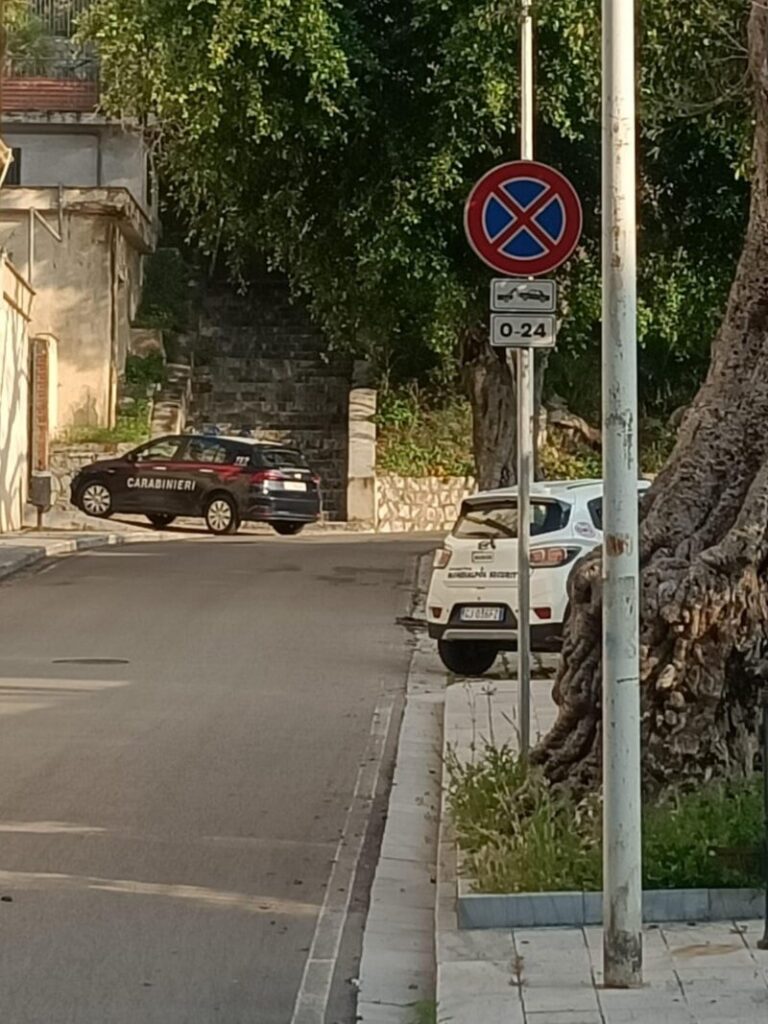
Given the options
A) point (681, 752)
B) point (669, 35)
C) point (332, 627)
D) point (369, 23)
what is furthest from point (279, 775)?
point (369, 23)

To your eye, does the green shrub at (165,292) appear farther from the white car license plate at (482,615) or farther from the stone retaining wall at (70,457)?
the white car license plate at (482,615)

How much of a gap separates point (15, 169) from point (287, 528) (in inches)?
500

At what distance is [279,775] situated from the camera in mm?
11328

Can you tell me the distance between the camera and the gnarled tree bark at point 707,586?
8.19 m

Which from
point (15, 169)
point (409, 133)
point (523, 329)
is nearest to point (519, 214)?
point (523, 329)

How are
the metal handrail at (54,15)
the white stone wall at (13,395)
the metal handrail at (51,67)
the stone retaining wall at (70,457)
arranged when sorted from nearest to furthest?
the white stone wall at (13,395) < the stone retaining wall at (70,457) < the metal handrail at (51,67) < the metal handrail at (54,15)

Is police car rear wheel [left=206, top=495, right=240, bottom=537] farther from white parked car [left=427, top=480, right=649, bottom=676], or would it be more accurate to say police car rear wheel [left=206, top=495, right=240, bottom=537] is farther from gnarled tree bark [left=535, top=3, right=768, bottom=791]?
gnarled tree bark [left=535, top=3, right=768, bottom=791]

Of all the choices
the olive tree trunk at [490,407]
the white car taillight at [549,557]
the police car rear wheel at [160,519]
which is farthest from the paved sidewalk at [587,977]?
the police car rear wheel at [160,519]

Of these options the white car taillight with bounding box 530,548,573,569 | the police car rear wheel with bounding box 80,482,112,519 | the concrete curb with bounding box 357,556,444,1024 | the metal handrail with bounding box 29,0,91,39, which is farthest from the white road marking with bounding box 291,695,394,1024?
the metal handrail with bounding box 29,0,91,39

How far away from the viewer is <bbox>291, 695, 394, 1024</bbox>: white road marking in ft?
22.8

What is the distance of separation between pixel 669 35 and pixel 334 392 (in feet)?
72.1

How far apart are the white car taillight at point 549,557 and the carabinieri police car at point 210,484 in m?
17.8

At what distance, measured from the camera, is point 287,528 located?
34.4 m

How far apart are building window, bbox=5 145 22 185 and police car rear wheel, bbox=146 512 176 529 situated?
10.3 metres
